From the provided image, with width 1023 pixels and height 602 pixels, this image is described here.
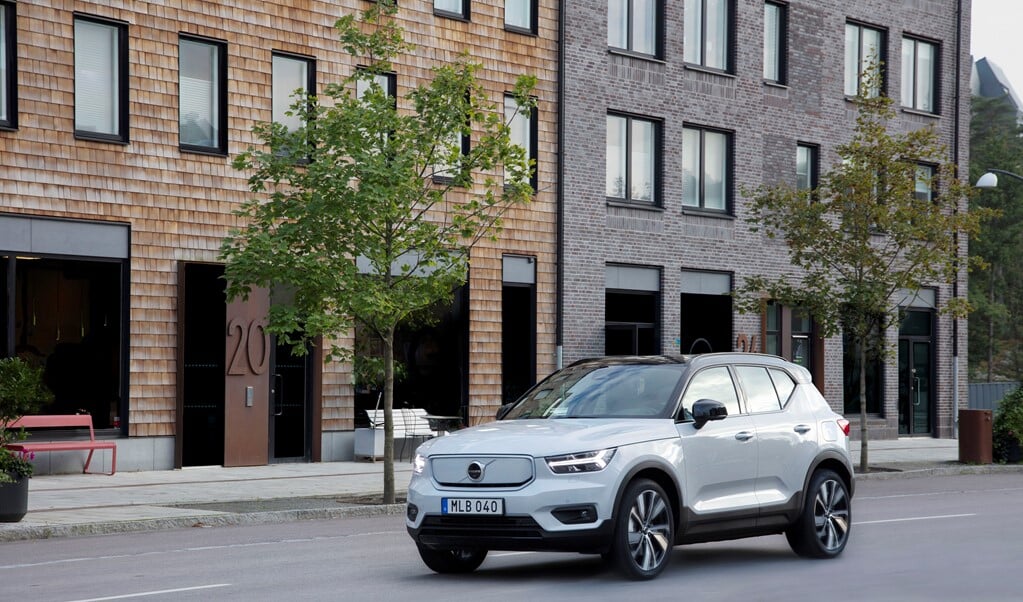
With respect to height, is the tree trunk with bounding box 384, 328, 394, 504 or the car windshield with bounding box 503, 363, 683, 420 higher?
the car windshield with bounding box 503, 363, 683, 420

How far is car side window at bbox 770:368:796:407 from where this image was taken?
12.3m

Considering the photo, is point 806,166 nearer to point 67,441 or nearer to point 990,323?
point 67,441

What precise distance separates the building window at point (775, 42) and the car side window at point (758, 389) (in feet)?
73.5

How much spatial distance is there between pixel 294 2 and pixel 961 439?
14.3 meters

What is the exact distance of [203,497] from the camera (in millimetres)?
18781

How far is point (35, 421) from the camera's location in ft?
69.3

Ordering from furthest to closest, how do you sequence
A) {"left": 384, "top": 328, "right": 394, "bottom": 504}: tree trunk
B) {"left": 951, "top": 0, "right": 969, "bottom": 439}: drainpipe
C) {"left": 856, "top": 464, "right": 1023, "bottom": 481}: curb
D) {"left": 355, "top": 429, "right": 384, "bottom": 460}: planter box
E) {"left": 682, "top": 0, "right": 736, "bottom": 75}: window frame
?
{"left": 951, "top": 0, "right": 969, "bottom": 439}: drainpipe → {"left": 682, "top": 0, "right": 736, "bottom": 75}: window frame → {"left": 355, "top": 429, "right": 384, "bottom": 460}: planter box → {"left": 856, "top": 464, "right": 1023, "bottom": 481}: curb → {"left": 384, "top": 328, "right": 394, "bottom": 504}: tree trunk

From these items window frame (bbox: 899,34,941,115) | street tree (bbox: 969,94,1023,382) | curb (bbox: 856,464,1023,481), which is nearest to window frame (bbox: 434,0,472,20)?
curb (bbox: 856,464,1023,481)

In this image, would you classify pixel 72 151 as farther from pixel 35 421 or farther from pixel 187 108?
pixel 35 421

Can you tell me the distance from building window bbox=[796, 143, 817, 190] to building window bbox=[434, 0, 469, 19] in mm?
10332

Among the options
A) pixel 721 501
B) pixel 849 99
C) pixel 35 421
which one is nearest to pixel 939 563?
pixel 721 501

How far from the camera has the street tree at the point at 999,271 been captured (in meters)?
71.5

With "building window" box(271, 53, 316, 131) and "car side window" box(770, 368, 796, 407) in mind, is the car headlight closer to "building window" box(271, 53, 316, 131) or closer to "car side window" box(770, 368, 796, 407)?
"car side window" box(770, 368, 796, 407)

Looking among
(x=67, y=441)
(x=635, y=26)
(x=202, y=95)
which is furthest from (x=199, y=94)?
(x=635, y=26)
